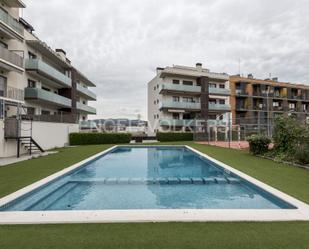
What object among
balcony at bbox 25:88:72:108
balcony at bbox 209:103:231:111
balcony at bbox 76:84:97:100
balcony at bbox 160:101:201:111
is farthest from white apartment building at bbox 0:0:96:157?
balcony at bbox 209:103:231:111

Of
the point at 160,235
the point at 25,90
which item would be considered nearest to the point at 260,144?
the point at 160,235

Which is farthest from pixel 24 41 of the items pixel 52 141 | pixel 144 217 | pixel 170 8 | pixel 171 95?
pixel 144 217

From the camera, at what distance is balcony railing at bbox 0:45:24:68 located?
18250 mm

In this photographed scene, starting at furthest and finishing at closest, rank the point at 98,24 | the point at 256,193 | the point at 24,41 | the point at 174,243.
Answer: the point at 24,41, the point at 98,24, the point at 256,193, the point at 174,243

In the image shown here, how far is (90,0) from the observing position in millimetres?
13773

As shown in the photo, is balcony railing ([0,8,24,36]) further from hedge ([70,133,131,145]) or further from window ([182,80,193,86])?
window ([182,80,193,86])

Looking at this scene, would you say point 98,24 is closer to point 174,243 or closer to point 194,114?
point 174,243

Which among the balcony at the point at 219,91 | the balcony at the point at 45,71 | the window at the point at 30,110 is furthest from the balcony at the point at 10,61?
the balcony at the point at 219,91

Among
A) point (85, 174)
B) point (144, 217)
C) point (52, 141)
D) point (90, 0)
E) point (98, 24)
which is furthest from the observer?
point (52, 141)

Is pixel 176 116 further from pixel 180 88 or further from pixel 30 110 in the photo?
pixel 30 110

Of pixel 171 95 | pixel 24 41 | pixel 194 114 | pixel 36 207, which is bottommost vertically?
pixel 36 207

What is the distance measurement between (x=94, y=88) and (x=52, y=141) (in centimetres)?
2955

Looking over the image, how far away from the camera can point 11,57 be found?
19312 mm

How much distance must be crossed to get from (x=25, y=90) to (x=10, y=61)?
3.86m
